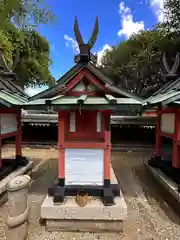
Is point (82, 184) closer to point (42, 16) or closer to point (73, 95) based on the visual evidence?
point (73, 95)

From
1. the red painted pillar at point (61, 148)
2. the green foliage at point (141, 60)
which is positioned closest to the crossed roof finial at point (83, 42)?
the red painted pillar at point (61, 148)

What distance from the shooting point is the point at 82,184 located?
3746 mm

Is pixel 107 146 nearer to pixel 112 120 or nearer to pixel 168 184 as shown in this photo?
pixel 168 184

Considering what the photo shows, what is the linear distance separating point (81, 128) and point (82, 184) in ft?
3.96

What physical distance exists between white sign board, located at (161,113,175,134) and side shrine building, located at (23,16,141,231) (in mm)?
1529

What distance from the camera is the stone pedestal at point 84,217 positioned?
127 inches

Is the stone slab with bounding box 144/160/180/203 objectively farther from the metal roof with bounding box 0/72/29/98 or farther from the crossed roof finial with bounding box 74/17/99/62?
the metal roof with bounding box 0/72/29/98

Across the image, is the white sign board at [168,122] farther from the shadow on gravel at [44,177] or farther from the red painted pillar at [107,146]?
the shadow on gravel at [44,177]

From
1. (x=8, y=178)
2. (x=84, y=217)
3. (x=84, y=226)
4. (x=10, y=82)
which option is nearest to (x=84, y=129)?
(x=84, y=217)

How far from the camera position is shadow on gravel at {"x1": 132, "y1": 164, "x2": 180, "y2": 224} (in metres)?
3.81

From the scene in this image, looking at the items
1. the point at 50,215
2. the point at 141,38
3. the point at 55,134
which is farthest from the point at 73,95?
the point at 141,38

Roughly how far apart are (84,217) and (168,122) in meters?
3.36

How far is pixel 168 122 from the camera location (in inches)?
194

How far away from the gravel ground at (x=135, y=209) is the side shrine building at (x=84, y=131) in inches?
21.7
